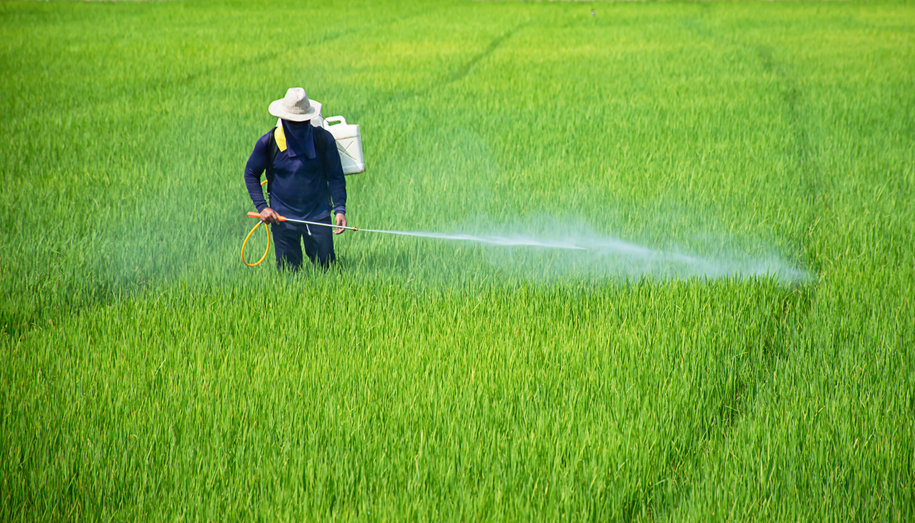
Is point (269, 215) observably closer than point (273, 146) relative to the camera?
Yes

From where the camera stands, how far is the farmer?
3381 mm

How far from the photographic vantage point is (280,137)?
3.45 metres

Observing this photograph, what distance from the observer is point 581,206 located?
15.7 ft

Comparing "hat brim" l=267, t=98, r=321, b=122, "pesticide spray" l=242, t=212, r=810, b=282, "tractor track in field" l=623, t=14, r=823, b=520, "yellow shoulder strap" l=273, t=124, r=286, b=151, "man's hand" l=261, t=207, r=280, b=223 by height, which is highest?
"hat brim" l=267, t=98, r=321, b=122

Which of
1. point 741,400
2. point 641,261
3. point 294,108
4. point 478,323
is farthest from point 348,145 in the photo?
point 741,400

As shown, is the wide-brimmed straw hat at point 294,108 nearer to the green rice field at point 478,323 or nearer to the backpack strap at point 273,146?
the backpack strap at point 273,146

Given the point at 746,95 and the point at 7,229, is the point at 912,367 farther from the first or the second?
the point at 746,95

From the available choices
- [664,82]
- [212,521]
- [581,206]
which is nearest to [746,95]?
[664,82]

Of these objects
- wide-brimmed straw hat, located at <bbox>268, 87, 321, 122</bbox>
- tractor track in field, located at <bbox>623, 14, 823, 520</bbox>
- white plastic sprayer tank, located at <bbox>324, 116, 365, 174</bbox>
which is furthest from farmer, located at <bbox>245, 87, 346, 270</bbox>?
tractor track in field, located at <bbox>623, 14, 823, 520</bbox>

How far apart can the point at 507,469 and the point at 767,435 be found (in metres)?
0.80

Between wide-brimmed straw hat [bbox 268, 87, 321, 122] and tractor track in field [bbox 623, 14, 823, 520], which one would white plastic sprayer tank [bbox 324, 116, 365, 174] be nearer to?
wide-brimmed straw hat [bbox 268, 87, 321, 122]

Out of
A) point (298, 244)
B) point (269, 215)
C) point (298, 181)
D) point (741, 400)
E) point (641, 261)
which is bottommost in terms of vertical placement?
point (741, 400)

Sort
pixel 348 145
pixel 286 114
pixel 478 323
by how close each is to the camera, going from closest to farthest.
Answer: pixel 478 323 < pixel 286 114 < pixel 348 145

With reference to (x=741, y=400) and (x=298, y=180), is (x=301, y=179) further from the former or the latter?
(x=741, y=400)
